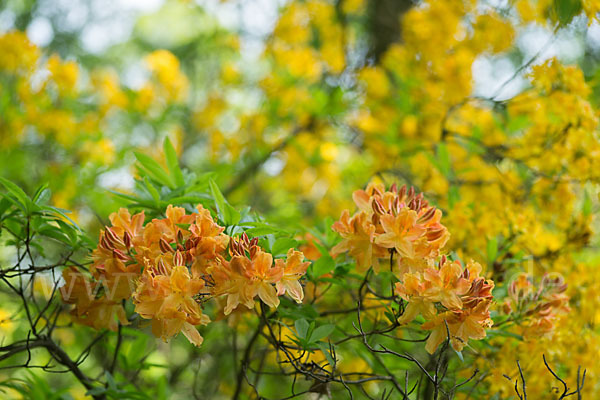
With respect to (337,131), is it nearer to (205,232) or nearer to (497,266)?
(497,266)

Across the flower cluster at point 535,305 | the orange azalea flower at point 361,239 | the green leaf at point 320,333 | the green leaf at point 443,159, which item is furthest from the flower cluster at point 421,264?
the green leaf at point 443,159

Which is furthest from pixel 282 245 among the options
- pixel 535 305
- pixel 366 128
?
pixel 366 128

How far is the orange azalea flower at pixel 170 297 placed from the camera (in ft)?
2.84

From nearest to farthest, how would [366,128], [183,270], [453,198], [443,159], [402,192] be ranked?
[183,270]
[402,192]
[453,198]
[443,159]
[366,128]

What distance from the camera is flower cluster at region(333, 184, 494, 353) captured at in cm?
91

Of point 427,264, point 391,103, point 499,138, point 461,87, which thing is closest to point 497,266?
point 427,264

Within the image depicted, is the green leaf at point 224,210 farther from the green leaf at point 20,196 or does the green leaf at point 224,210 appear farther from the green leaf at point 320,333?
the green leaf at point 20,196

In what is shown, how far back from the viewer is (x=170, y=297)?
87cm

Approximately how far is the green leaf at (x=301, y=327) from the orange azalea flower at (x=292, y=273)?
114mm

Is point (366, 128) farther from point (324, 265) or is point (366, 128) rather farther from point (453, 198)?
point (324, 265)

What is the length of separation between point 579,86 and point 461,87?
897 millimetres

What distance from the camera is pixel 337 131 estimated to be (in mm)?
2889

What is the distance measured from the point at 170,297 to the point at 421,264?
463mm

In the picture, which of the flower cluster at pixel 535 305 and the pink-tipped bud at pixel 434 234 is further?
the flower cluster at pixel 535 305
